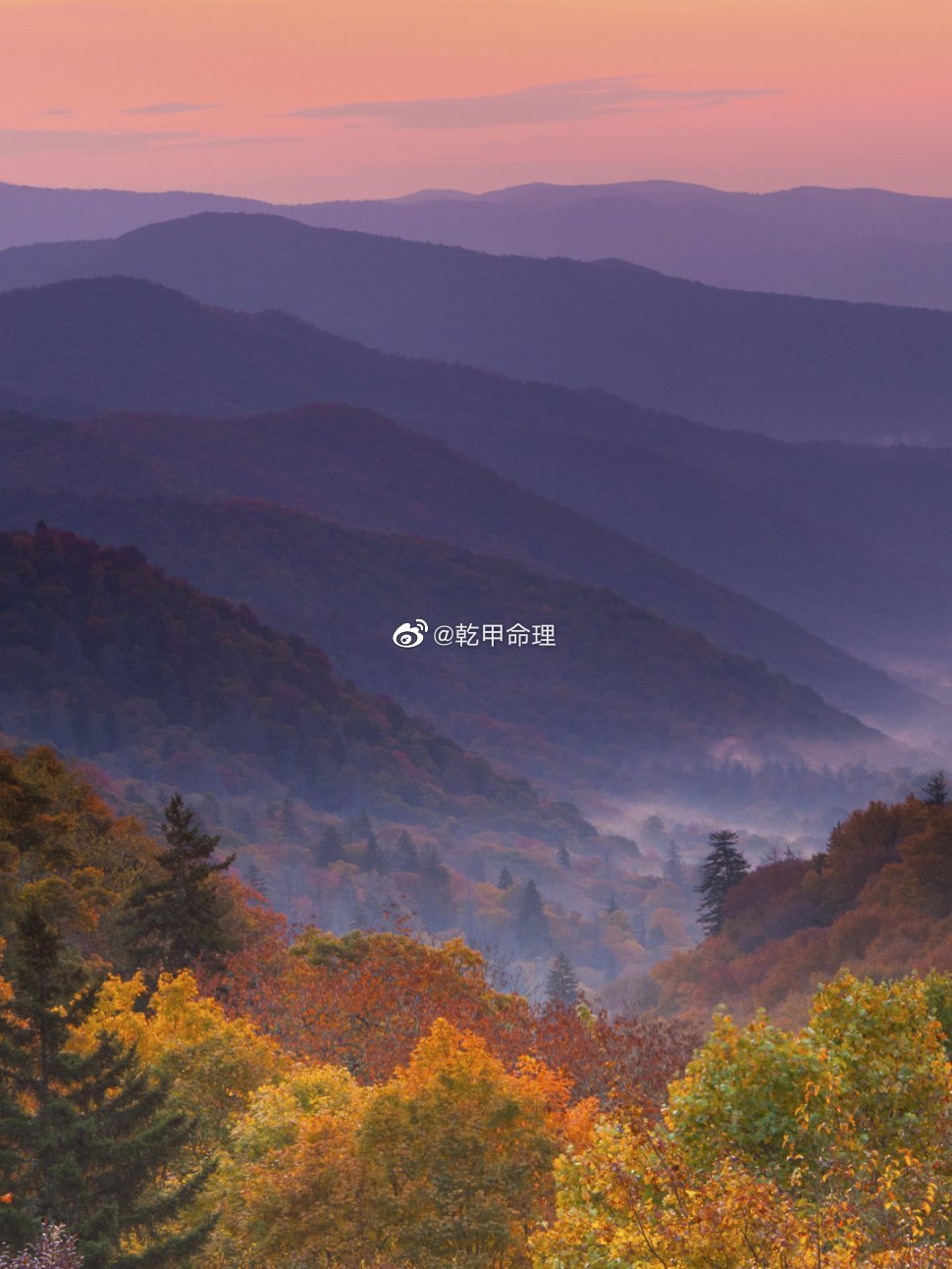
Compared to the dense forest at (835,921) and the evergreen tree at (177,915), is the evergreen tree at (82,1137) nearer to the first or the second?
the evergreen tree at (177,915)

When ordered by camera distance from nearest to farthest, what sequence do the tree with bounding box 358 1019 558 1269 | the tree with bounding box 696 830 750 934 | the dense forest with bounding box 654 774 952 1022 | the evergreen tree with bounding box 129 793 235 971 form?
the tree with bounding box 358 1019 558 1269 < the evergreen tree with bounding box 129 793 235 971 < the dense forest with bounding box 654 774 952 1022 < the tree with bounding box 696 830 750 934

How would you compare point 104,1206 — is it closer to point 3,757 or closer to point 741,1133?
point 741,1133

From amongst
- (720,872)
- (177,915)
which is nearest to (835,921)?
(720,872)

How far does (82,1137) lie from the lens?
1024 inches

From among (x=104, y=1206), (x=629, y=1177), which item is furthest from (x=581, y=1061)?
(x=629, y=1177)

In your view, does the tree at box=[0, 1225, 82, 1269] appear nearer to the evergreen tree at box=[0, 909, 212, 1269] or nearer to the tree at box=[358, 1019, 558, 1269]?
the evergreen tree at box=[0, 909, 212, 1269]

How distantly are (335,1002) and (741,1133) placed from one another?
85.1ft

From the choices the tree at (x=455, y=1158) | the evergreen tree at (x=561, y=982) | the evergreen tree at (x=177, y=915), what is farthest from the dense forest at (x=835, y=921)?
the tree at (x=455, y=1158)

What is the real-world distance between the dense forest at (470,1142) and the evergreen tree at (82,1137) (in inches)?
1.7

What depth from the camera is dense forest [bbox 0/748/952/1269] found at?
18.7 metres

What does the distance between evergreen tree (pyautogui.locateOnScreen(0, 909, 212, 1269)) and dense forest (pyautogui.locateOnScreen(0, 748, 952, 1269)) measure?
44mm

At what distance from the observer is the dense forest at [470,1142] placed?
61.3 ft

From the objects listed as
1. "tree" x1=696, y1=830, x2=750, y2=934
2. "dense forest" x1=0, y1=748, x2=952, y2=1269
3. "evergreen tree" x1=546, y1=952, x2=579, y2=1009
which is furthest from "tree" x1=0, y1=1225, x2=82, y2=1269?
"tree" x1=696, y1=830, x2=750, y2=934

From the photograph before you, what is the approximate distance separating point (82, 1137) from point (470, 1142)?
21.7 ft
